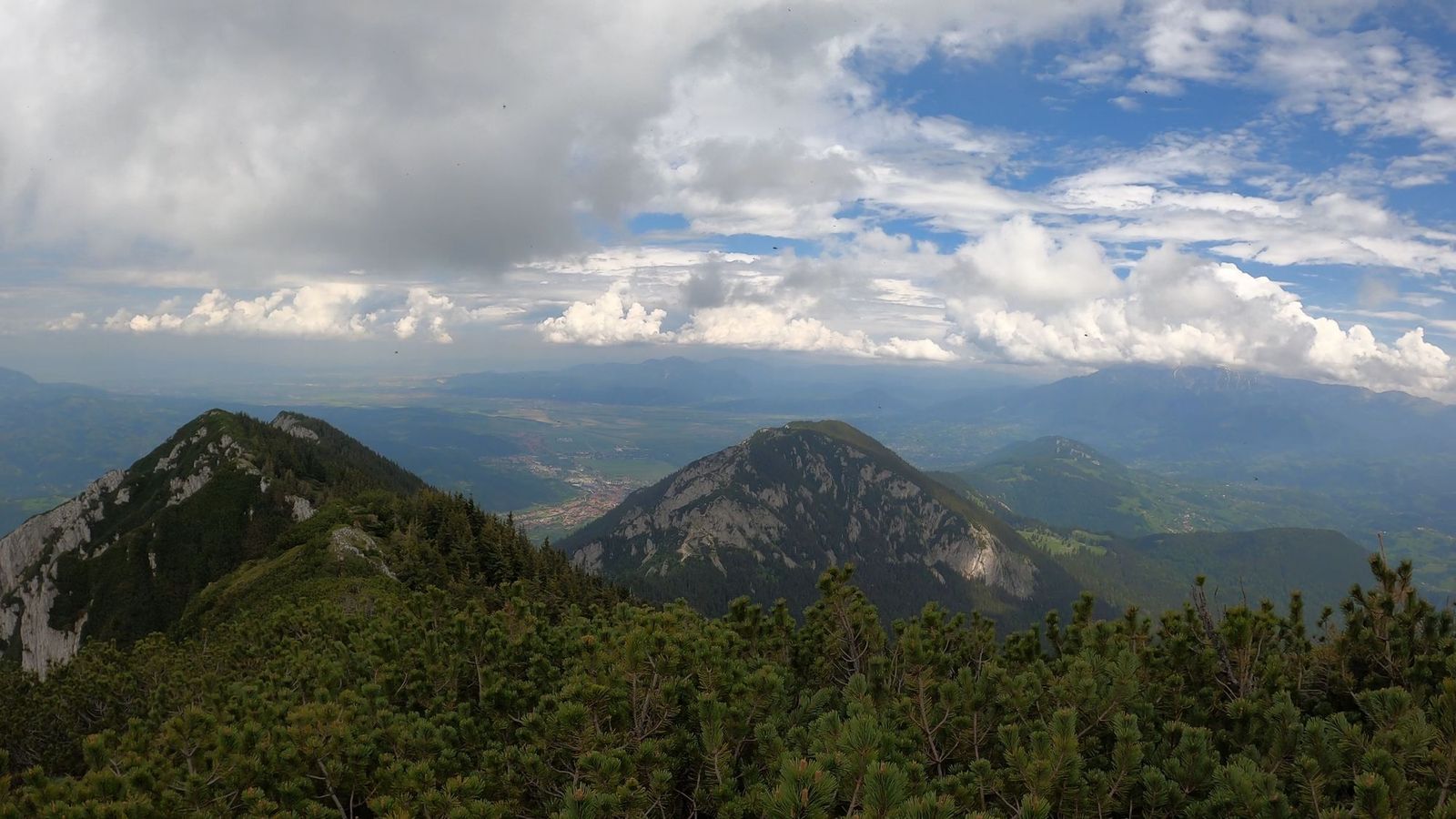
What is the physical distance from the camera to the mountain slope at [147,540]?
93312 millimetres

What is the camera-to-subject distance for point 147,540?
10050cm

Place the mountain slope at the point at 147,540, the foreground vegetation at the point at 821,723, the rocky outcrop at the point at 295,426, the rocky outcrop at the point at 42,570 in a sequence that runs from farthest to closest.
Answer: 1. the rocky outcrop at the point at 295,426
2. the rocky outcrop at the point at 42,570
3. the mountain slope at the point at 147,540
4. the foreground vegetation at the point at 821,723

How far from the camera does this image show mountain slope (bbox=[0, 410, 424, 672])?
306 ft

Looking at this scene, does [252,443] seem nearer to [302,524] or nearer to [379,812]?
[302,524]

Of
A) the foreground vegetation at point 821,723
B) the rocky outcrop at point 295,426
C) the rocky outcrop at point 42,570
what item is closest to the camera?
the foreground vegetation at point 821,723

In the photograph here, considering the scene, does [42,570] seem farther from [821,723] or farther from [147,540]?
[821,723]

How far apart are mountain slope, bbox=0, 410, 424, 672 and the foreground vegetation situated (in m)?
94.0

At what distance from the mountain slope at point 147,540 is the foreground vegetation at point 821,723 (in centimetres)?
9399

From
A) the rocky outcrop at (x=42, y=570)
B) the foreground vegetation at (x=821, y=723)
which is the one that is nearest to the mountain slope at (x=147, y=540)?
the rocky outcrop at (x=42, y=570)

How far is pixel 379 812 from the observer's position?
10.1m

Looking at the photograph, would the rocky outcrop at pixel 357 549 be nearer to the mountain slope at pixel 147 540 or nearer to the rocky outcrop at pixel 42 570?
the mountain slope at pixel 147 540

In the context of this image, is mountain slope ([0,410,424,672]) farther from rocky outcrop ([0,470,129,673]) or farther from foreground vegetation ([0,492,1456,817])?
foreground vegetation ([0,492,1456,817])

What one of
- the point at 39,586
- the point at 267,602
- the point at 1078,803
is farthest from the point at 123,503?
the point at 1078,803

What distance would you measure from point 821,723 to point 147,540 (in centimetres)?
13037
